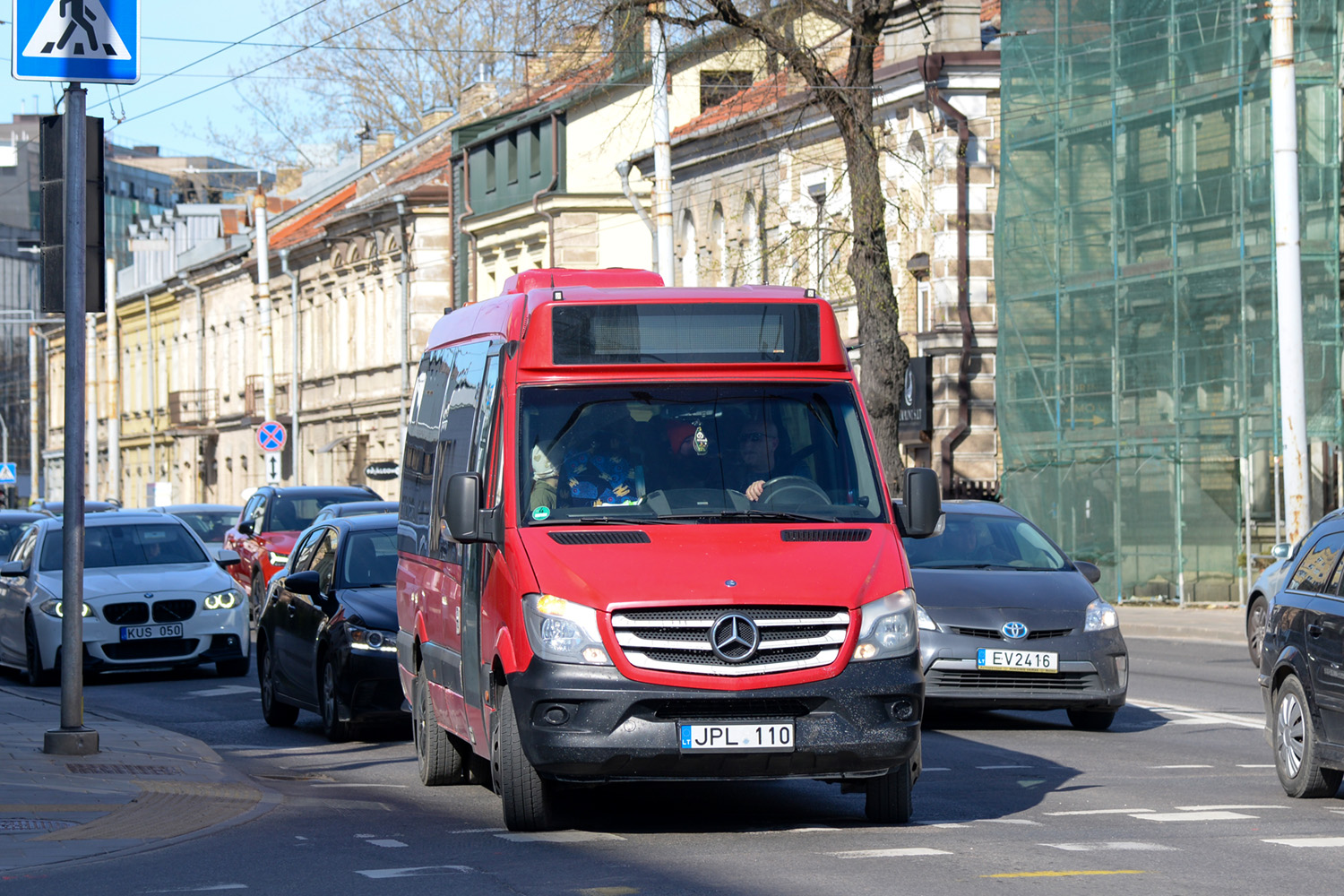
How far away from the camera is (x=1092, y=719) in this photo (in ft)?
49.0

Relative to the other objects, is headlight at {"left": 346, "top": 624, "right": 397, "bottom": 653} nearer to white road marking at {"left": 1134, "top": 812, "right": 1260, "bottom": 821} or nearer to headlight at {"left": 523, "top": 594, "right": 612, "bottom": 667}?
headlight at {"left": 523, "top": 594, "right": 612, "bottom": 667}

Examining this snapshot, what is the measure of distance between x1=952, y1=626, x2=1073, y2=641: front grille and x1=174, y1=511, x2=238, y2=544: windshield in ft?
73.4

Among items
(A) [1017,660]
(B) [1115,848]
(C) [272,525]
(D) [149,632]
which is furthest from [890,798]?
(C) [272,525]

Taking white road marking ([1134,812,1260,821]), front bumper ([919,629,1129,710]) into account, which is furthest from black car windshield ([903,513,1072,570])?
white road marking ([1134,812,1260,821])

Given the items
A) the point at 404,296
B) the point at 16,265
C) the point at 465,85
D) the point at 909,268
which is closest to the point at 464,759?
the point at 909,268

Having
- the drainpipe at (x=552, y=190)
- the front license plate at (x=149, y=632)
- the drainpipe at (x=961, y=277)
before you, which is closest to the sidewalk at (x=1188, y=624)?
the drainpipe at (x=961, y=277)

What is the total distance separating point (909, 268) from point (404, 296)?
22.3 metres

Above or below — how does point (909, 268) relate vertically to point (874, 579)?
above

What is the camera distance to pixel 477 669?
10.4 m

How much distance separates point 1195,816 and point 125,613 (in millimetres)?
12548

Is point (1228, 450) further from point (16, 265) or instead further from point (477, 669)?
point (16, 265)

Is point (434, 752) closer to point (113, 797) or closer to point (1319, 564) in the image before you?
point (113, 797)

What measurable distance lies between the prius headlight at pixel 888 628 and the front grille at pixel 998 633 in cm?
473

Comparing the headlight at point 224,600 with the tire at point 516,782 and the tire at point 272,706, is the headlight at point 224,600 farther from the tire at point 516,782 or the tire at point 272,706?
the tire at point 516,782
